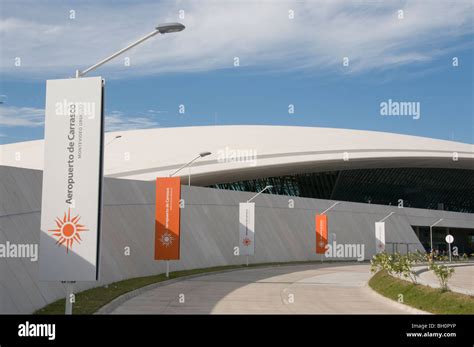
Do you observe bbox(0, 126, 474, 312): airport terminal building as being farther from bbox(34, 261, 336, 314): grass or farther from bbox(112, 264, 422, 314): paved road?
bbox(112, 264, 422, 314): paved road

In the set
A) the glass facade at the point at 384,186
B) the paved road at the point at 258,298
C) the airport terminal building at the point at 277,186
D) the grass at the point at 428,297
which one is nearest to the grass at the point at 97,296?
the paved road at the point at 258,298

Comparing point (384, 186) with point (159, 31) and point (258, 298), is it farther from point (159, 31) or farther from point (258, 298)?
point (159, 31)

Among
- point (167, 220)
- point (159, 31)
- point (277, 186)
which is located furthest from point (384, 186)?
point (159, 31)

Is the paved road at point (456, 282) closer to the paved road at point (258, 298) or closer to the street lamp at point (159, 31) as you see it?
the paved road at point (258, 298)

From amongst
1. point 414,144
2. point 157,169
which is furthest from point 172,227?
point 414,144

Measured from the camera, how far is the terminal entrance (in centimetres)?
8850

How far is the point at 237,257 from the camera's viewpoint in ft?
156

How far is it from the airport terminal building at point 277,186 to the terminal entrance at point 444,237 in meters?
0.25

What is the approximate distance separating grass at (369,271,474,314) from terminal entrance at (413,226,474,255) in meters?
63.5

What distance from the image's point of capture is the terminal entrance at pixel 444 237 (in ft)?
290

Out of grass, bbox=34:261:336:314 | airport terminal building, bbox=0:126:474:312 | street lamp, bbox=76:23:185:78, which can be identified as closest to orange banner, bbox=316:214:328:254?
airport terminal building, bbox=0:126:474:312

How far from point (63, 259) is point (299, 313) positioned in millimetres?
7575

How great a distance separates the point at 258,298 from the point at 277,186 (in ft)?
168
